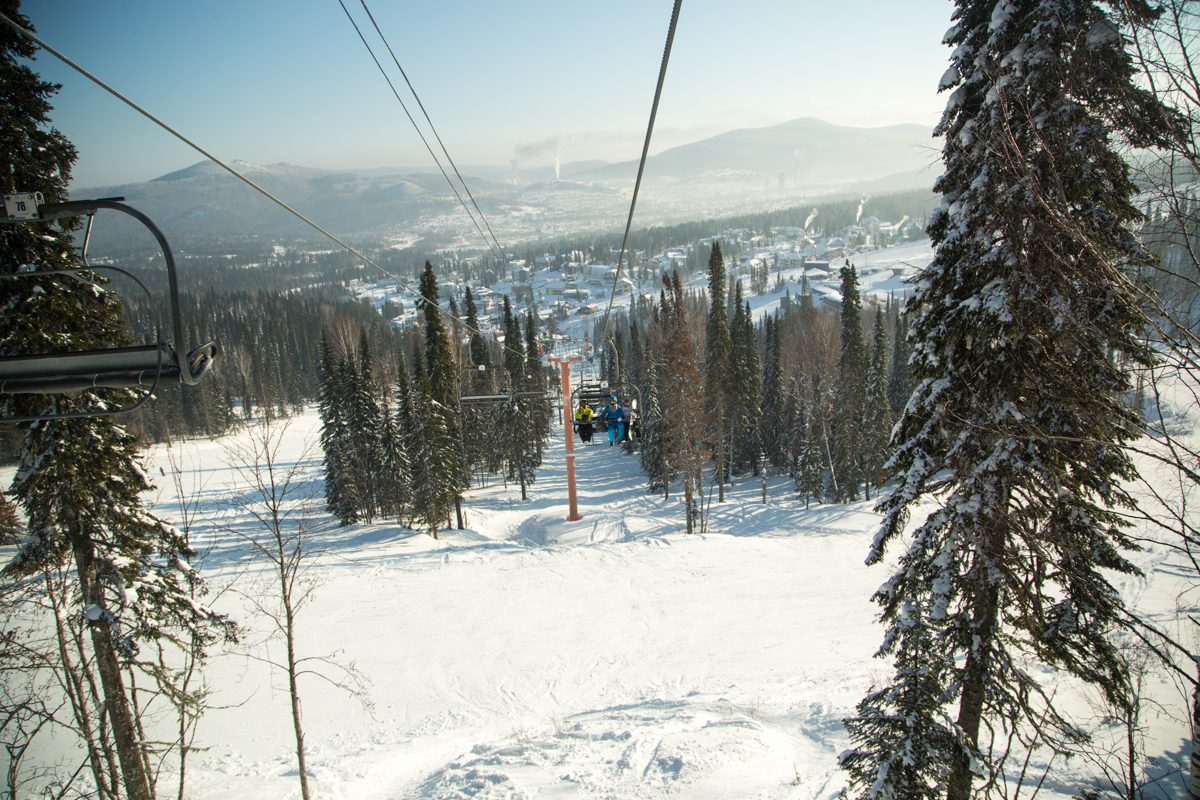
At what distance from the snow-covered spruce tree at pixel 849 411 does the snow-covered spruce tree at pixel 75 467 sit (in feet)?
116

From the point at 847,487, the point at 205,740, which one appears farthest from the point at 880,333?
the point at 205,740

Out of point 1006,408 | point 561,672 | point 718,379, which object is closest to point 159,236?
point 1006,408

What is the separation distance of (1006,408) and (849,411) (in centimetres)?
3185

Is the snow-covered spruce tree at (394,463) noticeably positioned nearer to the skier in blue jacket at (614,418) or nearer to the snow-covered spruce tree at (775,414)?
the skier in blue jacket at (614,418)

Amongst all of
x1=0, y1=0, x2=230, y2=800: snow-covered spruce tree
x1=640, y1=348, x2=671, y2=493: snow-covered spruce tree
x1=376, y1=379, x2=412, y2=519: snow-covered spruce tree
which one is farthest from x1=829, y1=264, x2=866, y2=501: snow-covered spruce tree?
x1=0, y1=0, x2=230, y2=800: snow-covered spruce tree

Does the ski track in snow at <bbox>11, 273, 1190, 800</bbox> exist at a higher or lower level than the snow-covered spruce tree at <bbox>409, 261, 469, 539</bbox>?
lower

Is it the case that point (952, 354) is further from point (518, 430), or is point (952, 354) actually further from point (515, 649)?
point (518, 430)

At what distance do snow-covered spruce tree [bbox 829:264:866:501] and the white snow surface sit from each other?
10.1 metres

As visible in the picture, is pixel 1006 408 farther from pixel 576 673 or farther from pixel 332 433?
pixel 332 433

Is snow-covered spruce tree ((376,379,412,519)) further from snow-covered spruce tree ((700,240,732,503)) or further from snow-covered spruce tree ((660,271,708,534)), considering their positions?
snow-covered spruce tree ((700,240,732,503))

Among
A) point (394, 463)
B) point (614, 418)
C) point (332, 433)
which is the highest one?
point (614, 418)

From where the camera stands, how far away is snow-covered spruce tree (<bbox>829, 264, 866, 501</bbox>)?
36.6 m

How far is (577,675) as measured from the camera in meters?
15.0

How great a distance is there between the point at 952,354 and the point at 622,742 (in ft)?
→ 30.5
